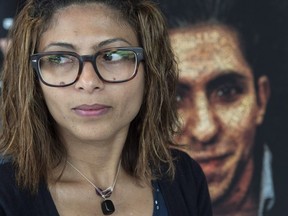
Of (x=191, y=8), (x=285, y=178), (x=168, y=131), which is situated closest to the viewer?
(x=168, y=131)

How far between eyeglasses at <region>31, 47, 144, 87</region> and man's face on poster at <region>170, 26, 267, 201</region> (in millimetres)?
1362

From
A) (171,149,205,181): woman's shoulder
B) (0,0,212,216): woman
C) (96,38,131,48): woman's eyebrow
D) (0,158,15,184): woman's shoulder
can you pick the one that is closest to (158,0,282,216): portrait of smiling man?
(171,149,205,181): woman's shoulder

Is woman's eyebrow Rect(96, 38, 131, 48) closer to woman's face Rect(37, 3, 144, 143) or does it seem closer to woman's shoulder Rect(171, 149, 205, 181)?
woman's face Rect(37, 3, 144, 143)

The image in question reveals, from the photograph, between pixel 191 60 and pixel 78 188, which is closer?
pixel 78 188

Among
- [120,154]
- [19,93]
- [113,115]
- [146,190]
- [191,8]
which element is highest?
[191,8]

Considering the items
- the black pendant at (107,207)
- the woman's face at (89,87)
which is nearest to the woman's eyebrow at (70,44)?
the woman's face at (89,87)

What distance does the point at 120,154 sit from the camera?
68.1 inches

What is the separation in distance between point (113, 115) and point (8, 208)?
40 cm

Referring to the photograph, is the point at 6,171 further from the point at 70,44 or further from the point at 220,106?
the point at 220,106

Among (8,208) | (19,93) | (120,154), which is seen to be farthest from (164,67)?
(8,208)

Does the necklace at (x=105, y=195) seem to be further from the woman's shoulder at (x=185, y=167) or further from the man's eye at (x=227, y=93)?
the man's eye at (x=227, y=93)

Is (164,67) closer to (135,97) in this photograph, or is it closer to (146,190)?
(135,97)

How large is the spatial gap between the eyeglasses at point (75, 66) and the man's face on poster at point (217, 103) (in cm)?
136

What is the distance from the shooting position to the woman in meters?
1.43
